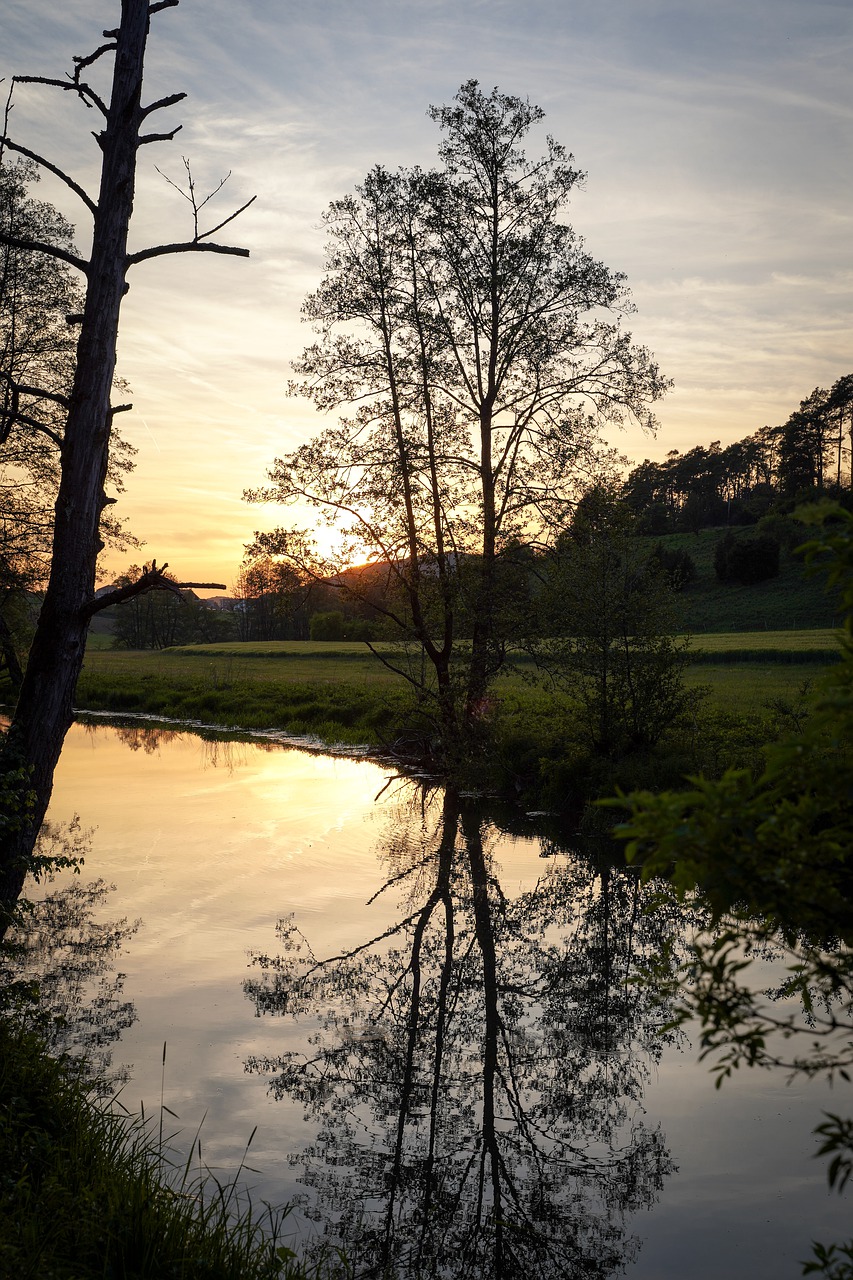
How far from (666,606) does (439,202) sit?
1085cm

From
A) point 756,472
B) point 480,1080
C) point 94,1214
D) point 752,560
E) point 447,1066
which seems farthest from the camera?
point 756,472

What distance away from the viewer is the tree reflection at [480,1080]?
19.3 ft

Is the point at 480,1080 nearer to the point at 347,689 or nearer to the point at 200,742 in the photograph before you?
the point at 200,742

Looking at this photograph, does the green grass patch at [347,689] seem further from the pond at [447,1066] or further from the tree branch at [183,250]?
the tree branch at [183,250]

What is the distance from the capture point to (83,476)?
8.55 metres

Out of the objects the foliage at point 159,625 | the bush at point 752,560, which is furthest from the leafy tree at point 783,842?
the foliage at point 159,625

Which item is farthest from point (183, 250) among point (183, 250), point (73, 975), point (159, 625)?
point (159, 625)

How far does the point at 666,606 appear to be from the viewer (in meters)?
17.3

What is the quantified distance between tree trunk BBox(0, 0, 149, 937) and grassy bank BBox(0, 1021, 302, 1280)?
272 centimetres

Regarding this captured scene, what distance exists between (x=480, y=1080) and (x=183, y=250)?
7583 mm

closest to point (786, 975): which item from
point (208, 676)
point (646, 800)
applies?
point (646, 800)

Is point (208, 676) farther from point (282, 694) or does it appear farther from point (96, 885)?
point (96, 885)

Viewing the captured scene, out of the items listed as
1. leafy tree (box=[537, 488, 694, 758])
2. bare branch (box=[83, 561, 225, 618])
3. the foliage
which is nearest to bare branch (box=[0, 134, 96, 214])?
bare branch (box=[83, 561, 225, 618])

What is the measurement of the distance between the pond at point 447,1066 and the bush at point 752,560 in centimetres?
6787
